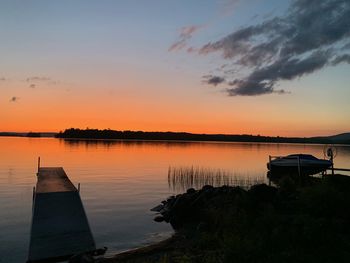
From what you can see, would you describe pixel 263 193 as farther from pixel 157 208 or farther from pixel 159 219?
pixel 157 208

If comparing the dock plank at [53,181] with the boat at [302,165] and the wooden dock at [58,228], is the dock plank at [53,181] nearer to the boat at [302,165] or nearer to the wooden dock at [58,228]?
the wooden dock at [58,228]

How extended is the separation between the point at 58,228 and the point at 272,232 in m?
8.32

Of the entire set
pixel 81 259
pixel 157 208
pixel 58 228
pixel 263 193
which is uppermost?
pixel 263 193

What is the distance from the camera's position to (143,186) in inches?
1335

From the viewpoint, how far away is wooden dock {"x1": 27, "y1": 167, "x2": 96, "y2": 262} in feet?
41.6

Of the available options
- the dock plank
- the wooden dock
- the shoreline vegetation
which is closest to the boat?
the shoreline vegetation

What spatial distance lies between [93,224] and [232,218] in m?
8.93

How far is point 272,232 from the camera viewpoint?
11.0m

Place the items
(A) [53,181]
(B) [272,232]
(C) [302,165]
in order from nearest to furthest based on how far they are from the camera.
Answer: (B) [272,232], (A) [53,181], (C) [302,165]

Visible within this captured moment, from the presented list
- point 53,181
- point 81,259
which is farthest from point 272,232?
point 53,181

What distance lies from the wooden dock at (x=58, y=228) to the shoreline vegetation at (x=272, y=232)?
1309 mm

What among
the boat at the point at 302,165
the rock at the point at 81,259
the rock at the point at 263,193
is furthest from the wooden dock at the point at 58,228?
the boat at the point at 302,165

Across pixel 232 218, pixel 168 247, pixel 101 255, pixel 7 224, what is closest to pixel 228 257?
pixel 232 218

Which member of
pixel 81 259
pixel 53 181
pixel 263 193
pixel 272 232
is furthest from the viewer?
pixel 53 181
